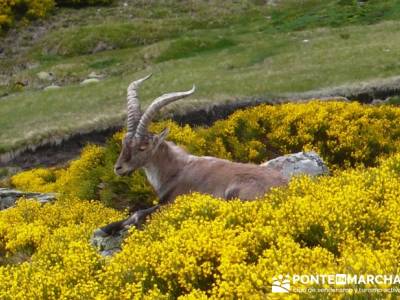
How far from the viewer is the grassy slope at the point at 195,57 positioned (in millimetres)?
34000

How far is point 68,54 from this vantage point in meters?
54.5

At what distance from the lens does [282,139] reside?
21703 mm

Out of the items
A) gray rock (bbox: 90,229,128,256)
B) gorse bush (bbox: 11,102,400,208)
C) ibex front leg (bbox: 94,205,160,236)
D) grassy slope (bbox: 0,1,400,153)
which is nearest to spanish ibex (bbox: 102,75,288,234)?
ibex front leg (bbox: 94,205,160,236)

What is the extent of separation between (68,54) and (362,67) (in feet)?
92.5

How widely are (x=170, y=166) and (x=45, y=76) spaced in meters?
35.5

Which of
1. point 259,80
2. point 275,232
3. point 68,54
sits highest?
point 275,232

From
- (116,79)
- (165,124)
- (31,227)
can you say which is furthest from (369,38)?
(31,227)

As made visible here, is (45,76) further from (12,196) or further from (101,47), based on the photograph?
(12,196)

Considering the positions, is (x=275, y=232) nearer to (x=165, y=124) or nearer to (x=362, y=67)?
(x=165, y=124)

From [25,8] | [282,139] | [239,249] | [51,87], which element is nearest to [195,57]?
[51,87]

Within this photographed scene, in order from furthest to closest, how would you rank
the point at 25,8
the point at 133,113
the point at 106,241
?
the point at 25,8 → the point at 133,113 → the point at 106,241

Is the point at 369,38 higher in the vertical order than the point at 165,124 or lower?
lower

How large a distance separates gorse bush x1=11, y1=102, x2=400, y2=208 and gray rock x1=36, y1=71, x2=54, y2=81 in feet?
89.7

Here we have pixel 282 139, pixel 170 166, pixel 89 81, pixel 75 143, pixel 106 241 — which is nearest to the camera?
pixel 106 241
